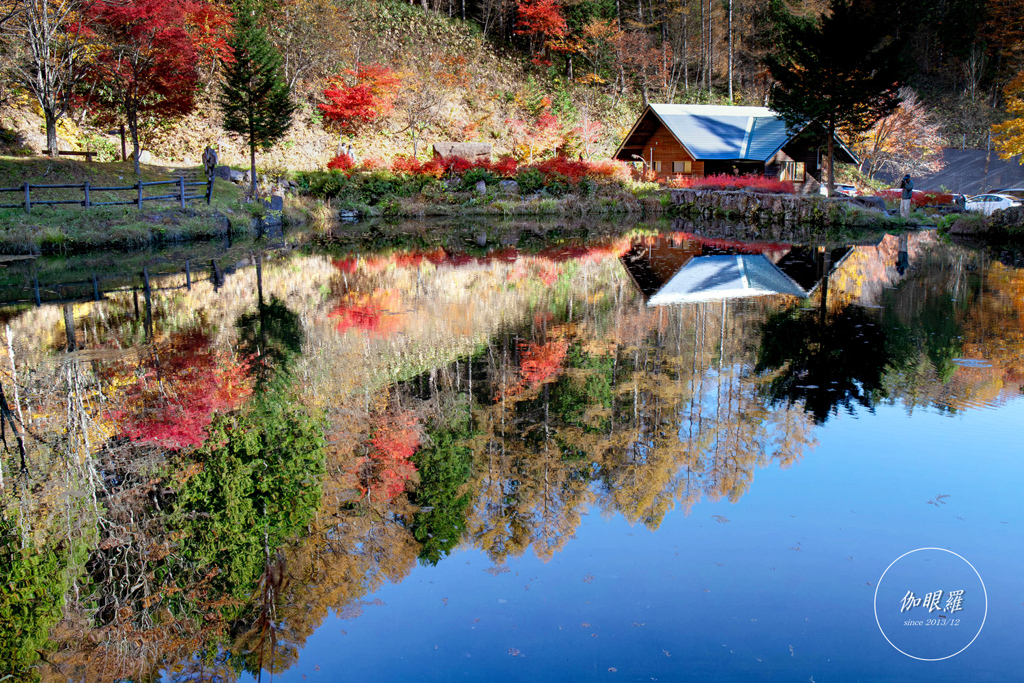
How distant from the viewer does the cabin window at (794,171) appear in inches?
1501

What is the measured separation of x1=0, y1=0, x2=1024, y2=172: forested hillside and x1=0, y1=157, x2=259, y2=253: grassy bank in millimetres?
2536

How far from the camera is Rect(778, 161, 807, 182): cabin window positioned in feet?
125

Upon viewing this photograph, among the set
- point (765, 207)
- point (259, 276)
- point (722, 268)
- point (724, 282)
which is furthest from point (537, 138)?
point (724, 282)

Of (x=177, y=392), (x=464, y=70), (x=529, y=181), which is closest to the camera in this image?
(x=177, y=392)

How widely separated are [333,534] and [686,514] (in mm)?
2483

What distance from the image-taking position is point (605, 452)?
6176mm

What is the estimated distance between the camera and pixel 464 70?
155ft

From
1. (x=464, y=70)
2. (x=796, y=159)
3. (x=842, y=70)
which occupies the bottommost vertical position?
(x=796, y=159)

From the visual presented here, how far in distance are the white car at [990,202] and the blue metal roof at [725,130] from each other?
352 inches

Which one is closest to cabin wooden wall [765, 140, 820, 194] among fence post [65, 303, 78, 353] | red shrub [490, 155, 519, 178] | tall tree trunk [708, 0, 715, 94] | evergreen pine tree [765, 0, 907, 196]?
evergreen pine tree [765, 0, 907, 196]

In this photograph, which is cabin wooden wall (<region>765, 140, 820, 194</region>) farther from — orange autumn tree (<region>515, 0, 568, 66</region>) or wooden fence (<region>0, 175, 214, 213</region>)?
wooden fence (<region>0, 175, 214, 213</region>)

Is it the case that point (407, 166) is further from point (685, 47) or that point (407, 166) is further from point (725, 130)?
point (685, 47)

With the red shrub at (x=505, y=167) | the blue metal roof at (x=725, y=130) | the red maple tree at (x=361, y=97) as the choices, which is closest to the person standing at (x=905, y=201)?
the blue metal roof at (x=725, y=130)

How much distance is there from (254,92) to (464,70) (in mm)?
20701
